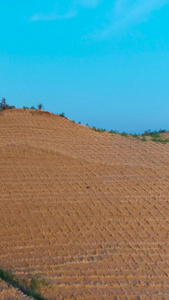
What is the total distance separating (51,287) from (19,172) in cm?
400

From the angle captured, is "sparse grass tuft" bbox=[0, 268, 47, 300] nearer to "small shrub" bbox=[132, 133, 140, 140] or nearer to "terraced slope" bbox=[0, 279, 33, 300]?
"terraced slope" bbox=[0, 279, 33, 300]

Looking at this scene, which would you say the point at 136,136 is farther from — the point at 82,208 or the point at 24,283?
the point at 24,283

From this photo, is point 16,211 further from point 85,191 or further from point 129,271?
point 129,271

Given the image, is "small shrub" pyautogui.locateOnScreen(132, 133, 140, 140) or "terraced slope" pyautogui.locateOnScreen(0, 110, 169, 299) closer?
"terraced slope" pyautogui.locateOnScreen(0, 110, 169, 299)

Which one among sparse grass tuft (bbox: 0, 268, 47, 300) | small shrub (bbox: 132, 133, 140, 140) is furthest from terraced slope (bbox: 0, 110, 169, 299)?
small shrub (bbox: 132, 133, 140, 140)

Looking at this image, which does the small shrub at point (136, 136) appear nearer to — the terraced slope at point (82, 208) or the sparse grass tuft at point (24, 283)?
the terraced slope at point (82, 208)

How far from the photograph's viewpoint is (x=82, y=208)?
947cm

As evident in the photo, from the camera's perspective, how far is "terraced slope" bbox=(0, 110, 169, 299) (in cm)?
764

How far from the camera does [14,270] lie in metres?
7.46

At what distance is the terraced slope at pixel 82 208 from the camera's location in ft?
25.1

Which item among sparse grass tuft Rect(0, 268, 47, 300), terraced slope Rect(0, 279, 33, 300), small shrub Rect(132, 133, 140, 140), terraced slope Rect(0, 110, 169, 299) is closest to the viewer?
terraced slope Rect(0, 279, 33, 300)

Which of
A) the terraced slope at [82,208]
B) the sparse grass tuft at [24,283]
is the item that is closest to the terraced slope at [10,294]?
the sparse grass tuft at [24,283]

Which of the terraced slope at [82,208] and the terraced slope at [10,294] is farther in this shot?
the terraced slope at [82,208]

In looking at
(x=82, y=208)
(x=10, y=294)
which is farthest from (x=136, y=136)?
(x=10, y=294)
